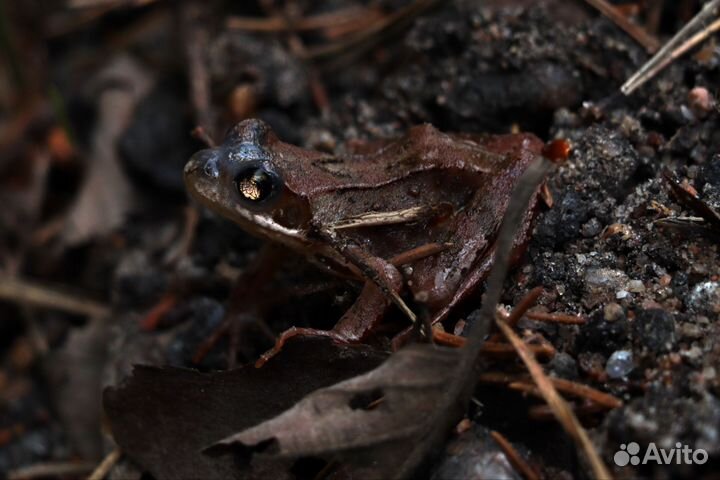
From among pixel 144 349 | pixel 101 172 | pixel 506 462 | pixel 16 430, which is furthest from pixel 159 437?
pixel 101 172

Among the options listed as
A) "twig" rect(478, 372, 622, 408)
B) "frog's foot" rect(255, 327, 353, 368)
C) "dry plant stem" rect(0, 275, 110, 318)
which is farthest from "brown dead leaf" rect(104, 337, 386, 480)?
"dry plant stem" rect(0, 275, 110, 318)

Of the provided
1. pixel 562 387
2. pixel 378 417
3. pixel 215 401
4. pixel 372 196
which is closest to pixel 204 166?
pixel 372 196

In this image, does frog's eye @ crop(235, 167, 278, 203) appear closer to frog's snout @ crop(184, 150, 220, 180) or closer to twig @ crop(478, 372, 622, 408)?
frog's snout @ crop(184, 150, 220, 180)

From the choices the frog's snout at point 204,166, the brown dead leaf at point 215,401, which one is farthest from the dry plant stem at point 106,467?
the frog's snout at point 204,166

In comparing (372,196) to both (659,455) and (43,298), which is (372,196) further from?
(43,298)

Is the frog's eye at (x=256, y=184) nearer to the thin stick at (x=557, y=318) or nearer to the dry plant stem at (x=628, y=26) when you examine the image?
the thin stick at (x=557, y=318)

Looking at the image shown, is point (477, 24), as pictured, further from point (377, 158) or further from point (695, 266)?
point (695, 266)
